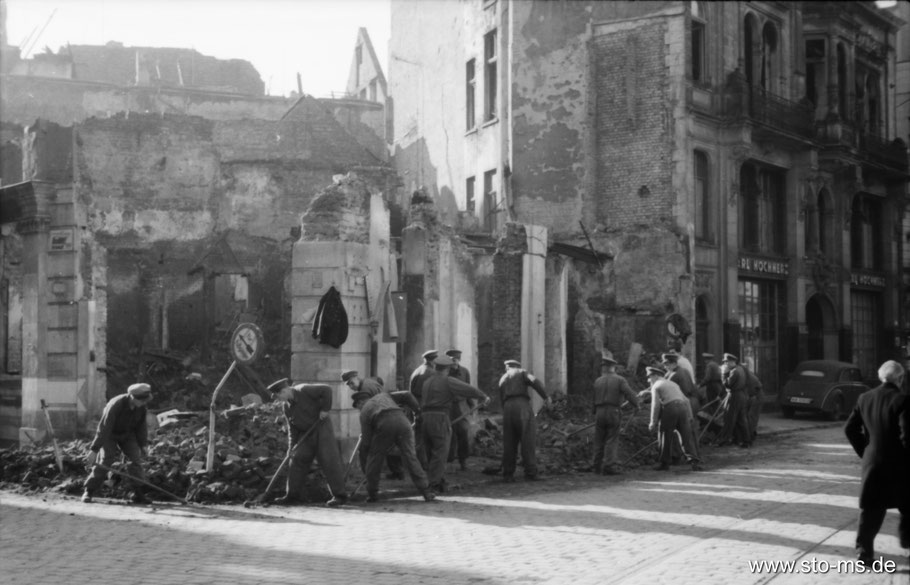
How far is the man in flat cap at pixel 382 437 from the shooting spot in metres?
12.6

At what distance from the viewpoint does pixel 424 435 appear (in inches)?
546

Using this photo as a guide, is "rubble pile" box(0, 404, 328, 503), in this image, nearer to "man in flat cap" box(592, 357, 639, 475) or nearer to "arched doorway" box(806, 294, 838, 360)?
"man in flat cap" box(592, 357, 639, 475)

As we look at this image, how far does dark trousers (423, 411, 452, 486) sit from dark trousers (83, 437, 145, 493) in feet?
12.2

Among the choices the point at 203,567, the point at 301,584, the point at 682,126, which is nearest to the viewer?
the point at 301,584

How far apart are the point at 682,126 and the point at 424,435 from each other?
52.1 ft

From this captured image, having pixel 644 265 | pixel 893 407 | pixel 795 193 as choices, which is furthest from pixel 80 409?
pixel 795 193

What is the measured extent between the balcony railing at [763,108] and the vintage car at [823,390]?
6.43 meters

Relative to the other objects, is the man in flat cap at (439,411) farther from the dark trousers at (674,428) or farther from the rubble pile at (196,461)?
the dark trousers at (674,428)

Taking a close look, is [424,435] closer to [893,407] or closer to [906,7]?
[893,407]

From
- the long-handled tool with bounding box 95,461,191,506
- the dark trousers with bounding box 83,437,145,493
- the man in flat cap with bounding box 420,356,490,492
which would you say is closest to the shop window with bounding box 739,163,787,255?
the man in flat cap with bounding box 420,356,490,492

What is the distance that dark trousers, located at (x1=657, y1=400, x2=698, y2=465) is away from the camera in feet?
52.9

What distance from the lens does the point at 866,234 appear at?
120ft

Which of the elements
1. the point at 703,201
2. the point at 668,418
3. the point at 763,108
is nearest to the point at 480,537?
the point at 668,418

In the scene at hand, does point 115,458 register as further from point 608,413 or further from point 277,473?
point 608,413
